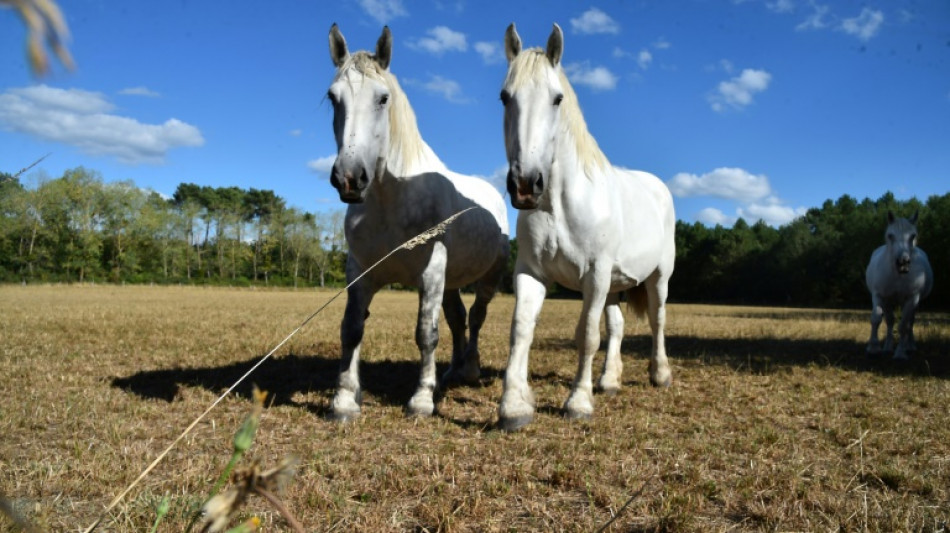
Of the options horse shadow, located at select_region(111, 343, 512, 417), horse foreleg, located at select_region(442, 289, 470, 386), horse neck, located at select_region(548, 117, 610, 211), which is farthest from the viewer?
horse foreleg, located at select_region(442, 289, 470, 386)

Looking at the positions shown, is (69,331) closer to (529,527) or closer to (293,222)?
(529,527)

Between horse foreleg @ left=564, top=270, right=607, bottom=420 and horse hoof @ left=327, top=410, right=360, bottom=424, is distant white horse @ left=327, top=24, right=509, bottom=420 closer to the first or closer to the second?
horse hoof @ left=327, top=410, right=360, bottom=424

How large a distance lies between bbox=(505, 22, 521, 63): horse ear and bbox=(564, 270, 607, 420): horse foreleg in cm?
177

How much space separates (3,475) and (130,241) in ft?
192

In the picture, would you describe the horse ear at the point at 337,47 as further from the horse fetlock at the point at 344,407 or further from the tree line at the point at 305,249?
the tree line at the point at 305,249

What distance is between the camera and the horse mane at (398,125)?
172 inches

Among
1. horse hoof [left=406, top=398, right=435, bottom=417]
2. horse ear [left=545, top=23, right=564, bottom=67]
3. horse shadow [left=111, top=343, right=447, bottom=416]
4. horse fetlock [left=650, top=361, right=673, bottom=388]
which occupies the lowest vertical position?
horse shadow [left=111, top=343, right=447, bottom=416]

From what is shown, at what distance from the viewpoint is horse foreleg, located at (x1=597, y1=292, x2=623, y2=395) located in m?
5.69

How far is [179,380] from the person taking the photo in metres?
5.88

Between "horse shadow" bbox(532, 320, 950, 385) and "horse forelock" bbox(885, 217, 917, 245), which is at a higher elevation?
"horse forelock" bbox(885, 217, 917, 245)

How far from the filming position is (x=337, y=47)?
4.55 m

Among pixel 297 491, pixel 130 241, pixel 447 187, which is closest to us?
pixel 297 491

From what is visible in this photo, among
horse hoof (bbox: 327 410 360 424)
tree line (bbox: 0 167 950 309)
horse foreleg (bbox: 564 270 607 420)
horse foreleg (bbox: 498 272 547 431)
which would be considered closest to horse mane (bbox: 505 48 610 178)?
horse foreleg (bbox: 564 270 607 420)

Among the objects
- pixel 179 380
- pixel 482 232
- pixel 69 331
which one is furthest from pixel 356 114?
pixel 69 331
